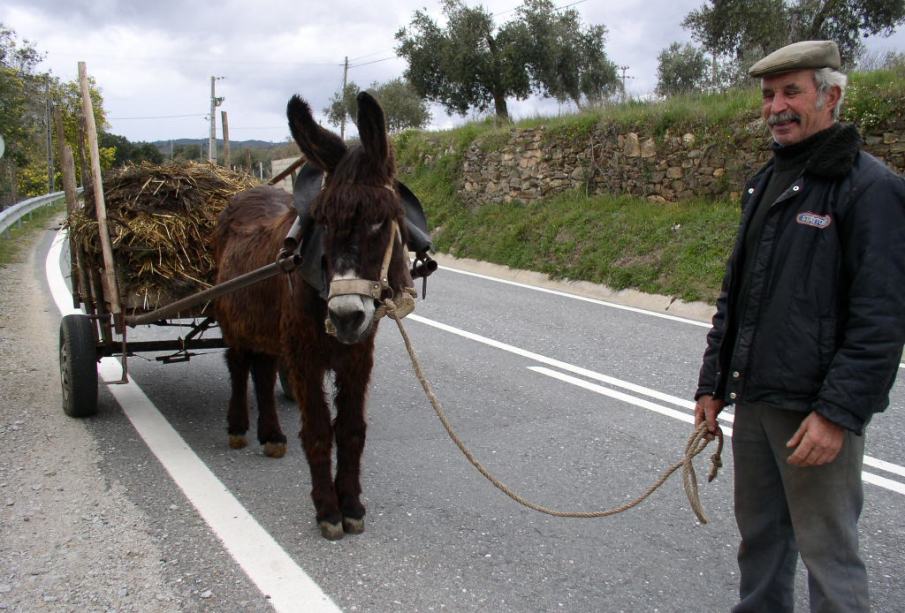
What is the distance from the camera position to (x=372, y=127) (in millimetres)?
3166

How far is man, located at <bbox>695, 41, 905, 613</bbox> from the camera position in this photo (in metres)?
2.10

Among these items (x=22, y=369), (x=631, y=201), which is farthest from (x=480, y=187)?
(x=22, y=369)

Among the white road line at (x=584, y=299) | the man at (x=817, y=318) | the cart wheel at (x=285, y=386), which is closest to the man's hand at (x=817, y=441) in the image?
the man at (x=817, y=318)

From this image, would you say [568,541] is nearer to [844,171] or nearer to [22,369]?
[844,171]

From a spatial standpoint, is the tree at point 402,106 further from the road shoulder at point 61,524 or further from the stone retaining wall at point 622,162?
the road shoulder at point 61,524

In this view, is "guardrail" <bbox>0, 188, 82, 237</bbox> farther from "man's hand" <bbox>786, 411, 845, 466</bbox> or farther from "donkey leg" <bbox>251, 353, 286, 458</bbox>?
"man's hand" <bbox>786, 411, 845, 466</bbox>

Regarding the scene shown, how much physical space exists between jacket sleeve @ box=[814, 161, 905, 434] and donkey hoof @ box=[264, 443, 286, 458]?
333cm

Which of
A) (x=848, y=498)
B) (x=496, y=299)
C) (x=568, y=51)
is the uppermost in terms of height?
(x=568, y=51)

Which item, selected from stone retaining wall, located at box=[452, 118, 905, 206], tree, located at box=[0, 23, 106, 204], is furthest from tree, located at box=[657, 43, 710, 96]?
tree, located at box=[0, 23, 106, 204]

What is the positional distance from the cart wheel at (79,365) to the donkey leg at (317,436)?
7.11ft

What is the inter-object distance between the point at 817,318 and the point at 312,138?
220 centimetres

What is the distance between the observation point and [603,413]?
540 centimetres

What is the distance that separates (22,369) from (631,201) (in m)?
10.9

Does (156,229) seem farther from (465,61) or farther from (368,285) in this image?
(465,61)
